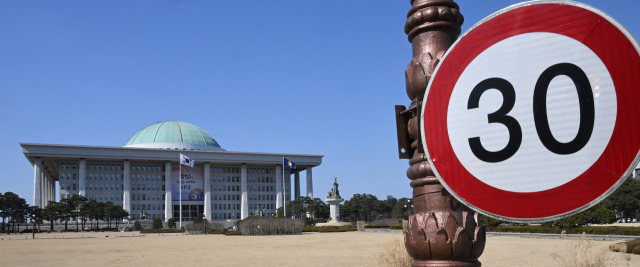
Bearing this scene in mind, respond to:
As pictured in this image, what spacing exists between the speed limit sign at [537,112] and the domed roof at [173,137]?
377ft

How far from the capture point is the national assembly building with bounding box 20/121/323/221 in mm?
99375

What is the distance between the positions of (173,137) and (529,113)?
118226mm

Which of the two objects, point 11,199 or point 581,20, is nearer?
point 581,20

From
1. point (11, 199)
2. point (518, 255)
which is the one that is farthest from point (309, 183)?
point (518, 255)

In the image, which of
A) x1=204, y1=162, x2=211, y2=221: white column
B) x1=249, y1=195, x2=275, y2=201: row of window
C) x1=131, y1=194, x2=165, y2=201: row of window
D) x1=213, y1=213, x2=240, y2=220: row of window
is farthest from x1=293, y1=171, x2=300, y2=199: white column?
x1=131, y1=194, x2=165, y2=201: row of window

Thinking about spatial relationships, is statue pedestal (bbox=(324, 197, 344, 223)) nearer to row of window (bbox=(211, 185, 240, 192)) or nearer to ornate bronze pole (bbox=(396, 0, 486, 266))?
row of window (bbox=(211, 185, 240, 192))

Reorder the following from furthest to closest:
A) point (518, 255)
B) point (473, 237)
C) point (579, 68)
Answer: point (518, 255)
point (473, 237)
point (579, 68)

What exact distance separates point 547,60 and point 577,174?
1.72ft

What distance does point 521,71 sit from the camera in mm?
2301

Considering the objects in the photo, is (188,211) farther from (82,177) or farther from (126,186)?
(82,177)

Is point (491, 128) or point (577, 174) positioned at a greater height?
point (491, 128)

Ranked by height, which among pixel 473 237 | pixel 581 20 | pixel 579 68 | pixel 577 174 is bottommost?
pixel 473 237

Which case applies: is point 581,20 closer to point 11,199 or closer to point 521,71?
point 521,71

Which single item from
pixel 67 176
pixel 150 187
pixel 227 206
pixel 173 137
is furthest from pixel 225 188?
pixel 67 176
